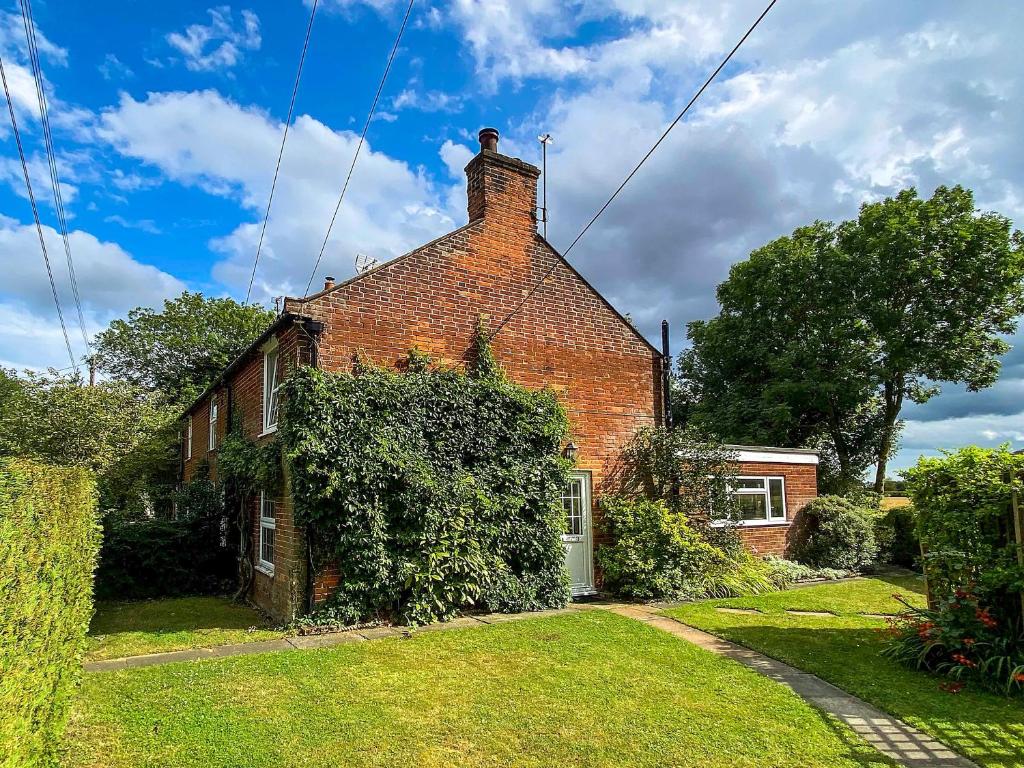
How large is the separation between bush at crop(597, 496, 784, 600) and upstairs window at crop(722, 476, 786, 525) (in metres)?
3.26

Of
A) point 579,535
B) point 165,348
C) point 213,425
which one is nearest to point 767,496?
point 579,535

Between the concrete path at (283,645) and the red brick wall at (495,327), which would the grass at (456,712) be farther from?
the red brick wall at (495,327)

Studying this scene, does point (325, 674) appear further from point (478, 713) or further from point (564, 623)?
point (564, 623)

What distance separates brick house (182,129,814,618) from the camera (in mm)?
9781

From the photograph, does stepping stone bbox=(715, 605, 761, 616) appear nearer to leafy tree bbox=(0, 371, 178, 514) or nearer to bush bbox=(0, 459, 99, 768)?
bush bbox=(0, 459, 99, 768)

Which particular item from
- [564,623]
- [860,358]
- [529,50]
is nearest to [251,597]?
[564,623]

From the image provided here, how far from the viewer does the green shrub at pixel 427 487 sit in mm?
8922

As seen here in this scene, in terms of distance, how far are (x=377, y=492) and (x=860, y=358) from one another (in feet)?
69.8

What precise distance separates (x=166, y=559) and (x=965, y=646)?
13917mm

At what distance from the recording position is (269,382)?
11.7 meters

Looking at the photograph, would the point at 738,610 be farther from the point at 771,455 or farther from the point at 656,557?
the point at 771,455

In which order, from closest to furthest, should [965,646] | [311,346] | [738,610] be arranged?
[965,646] < [311,346] < [738,610]

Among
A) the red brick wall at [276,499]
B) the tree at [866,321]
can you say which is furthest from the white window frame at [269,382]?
the tree at [866,321]

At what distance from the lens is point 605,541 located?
1212cm
